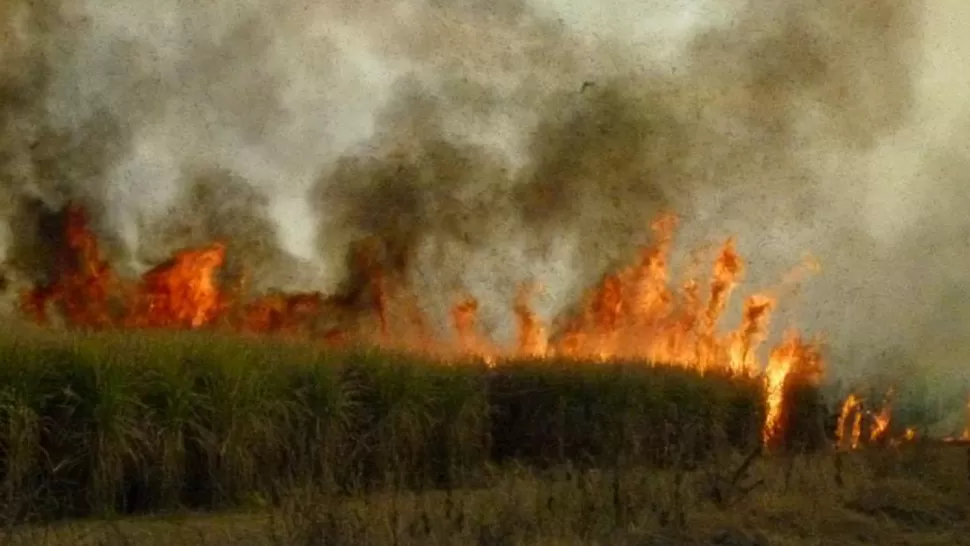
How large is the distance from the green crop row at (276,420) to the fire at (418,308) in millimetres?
5731

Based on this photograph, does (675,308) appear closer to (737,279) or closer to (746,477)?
(737,279)

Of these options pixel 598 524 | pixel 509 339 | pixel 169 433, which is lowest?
pixel 598 524

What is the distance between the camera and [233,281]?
27125 mm

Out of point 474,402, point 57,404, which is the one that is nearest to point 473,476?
point 474,402

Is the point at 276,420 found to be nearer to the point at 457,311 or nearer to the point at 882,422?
the point at 882,422

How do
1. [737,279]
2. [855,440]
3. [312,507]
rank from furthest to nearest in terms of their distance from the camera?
1. [737,279]
2. [855,440]
3. [312,507]

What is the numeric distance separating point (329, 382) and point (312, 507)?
390cm

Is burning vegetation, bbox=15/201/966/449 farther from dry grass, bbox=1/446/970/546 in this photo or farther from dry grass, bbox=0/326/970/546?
dry grass, bbox=1/446/970/546

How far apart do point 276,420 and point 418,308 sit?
16101 millimetres

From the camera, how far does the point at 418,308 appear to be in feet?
95.0

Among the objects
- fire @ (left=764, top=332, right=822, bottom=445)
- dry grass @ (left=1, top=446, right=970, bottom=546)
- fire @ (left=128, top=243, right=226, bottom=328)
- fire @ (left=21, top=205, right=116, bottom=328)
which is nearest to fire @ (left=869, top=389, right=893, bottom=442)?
fire @ (left=764, top=332, right=822, bottom=445)

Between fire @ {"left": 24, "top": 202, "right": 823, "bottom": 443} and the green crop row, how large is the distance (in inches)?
226

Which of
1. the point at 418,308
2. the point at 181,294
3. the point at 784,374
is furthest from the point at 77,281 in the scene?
the point at 784,374

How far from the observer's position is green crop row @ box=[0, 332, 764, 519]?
1123cm
